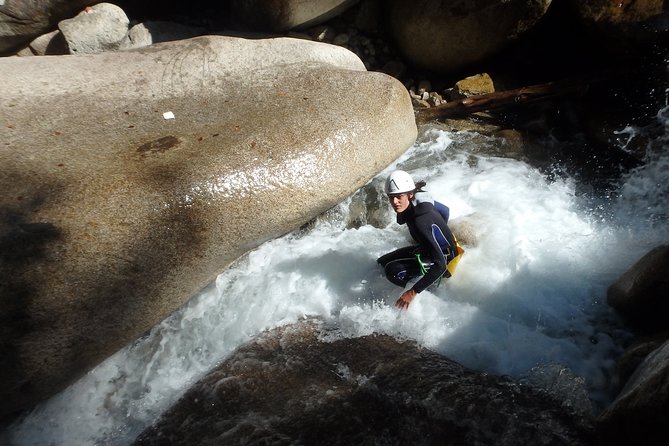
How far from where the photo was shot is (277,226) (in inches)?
160

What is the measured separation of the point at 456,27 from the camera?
576 centimetres

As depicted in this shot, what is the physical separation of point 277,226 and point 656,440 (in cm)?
310

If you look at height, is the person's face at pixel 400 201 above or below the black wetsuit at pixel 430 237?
above

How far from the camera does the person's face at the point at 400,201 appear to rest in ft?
10.8

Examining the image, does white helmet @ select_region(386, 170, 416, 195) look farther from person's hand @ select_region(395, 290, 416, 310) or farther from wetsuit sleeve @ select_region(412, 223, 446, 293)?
person's hand @ select_region(395, 290, 416, 310)

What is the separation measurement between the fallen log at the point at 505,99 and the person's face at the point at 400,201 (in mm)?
2968

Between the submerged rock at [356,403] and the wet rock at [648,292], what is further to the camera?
the wet rock at [648,292]

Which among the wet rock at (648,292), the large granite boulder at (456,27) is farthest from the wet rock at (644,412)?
the large granite boulder at (456,27)

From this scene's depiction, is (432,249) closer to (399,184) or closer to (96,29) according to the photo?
(399,184)

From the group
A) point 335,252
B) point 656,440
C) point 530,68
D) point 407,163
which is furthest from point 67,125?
point 530,68

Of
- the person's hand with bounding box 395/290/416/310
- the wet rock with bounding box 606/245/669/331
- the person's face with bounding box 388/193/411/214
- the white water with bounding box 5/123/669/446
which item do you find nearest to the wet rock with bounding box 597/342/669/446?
the white water with bounding box 5/123/669/446

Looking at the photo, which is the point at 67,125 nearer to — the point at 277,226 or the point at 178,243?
the point at 178,243

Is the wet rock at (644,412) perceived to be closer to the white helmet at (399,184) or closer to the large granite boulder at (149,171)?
the white helmet at (399,184)

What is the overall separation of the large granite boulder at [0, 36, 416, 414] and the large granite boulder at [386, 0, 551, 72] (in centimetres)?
170
